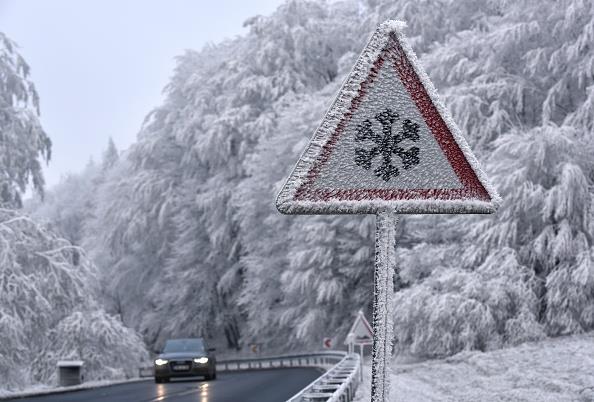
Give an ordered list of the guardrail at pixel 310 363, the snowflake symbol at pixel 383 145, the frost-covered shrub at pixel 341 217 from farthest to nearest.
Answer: the frost-covered shrub at pixel 341 217
the guardrail at pixel 310 363
the snowflake symbol at pixel 383 145

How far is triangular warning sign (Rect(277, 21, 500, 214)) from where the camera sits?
3738 millimetres

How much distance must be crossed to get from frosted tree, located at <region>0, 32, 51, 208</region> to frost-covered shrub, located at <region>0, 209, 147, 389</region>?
3.05 meters

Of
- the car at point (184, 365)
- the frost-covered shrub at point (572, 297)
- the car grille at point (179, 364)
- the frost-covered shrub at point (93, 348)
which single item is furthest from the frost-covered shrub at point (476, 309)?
the frost-covered shrub at point (93, 348)

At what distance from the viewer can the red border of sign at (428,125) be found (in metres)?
3.74

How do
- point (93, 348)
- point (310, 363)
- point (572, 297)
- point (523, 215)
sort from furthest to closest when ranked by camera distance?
point (310, 363), point (93, 348), point (523, 215), point (572, 297)

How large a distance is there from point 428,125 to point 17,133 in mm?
28833

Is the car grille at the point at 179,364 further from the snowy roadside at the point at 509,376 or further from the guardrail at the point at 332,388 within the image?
the guardrail at the point at 332,388

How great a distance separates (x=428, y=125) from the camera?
12.5 ft

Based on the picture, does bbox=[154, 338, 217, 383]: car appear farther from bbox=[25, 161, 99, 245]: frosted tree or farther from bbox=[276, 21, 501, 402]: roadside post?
bbox=[25, 161, 99, 245]: frosted tree

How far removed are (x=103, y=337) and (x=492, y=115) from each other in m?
15.4

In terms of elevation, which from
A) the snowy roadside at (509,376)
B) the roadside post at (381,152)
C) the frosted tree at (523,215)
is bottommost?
the snowy roadside at (509,376)

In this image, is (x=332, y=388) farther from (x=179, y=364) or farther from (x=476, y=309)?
(x=476, y=309)

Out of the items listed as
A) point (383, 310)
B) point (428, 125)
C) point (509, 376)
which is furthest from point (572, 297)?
point (383, 310)

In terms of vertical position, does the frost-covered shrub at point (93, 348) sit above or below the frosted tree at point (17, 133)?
below
